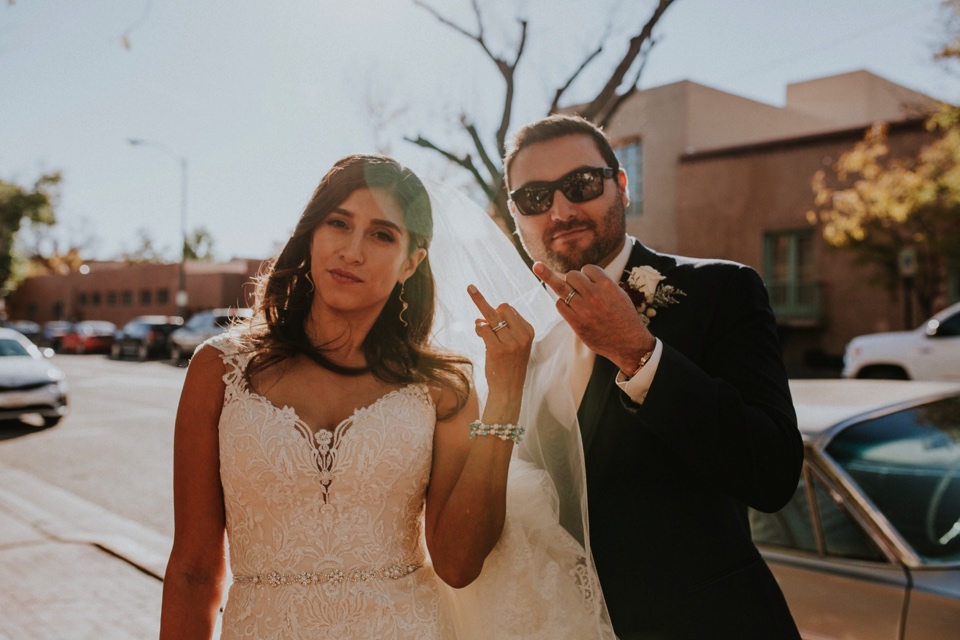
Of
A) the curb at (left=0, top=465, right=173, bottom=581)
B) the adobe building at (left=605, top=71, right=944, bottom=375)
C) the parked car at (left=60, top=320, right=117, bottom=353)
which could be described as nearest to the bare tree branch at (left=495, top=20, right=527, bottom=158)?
the curb at (left=0, top=465, right=173, bottom=581)

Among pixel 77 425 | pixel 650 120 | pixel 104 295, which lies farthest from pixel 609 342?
pixel 104 295

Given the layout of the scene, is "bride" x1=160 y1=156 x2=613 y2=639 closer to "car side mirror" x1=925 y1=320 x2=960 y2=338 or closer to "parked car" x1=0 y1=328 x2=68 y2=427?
"car side mirror" x1=925 y1=320 x2=960 y2=338

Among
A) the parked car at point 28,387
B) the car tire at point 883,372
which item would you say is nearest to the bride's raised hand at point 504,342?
the car tire at point 883,372

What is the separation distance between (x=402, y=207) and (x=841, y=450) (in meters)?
2.02

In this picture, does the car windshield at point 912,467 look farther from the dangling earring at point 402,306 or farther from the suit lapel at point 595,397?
the dangling earring at point 402,306

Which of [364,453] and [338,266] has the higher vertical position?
[338,266]

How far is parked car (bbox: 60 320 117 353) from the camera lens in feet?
115

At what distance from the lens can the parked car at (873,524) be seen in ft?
8.38

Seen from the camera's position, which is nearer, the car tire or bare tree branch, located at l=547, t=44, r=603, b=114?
bare tree branch, located at l=547, t=44, r=603, b=114

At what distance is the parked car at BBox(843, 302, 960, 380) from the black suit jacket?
34.2 ft

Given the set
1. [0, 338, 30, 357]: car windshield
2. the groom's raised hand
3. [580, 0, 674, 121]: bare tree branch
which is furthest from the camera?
[0, 338, 30, 357]: car windshield

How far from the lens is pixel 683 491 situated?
1863 millimetres

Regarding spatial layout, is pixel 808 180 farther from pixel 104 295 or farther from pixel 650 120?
pixel 104 295

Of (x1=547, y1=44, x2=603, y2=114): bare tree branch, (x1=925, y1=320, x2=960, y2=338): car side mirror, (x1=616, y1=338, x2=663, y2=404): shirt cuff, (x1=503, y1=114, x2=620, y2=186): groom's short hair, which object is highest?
(x1=547, y1=44, x2=603, y2=114): bare tree branch
